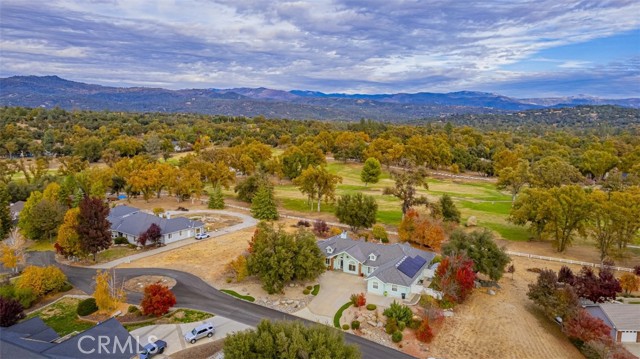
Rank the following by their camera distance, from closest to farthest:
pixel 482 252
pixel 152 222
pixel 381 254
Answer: pixel 482 252, pixel 381 254, pixel 152 222

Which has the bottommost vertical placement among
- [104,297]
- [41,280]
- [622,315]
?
[41,280]

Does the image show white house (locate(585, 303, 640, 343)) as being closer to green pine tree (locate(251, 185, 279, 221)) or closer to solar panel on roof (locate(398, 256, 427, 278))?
solar panel on roof (locate(398, 256, 427, 278))

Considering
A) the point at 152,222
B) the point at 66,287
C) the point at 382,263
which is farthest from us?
the point at 152,222

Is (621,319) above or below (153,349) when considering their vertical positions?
above

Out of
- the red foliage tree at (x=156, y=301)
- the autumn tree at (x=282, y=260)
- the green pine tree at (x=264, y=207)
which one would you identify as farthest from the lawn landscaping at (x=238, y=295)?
the green pine tree at (x=264, y=207)

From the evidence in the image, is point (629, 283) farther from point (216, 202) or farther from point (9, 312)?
point (216, 202)

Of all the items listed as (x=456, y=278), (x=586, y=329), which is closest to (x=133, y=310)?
(x=456, y=278)

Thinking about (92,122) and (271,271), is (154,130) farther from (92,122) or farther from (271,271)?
(271,271)
